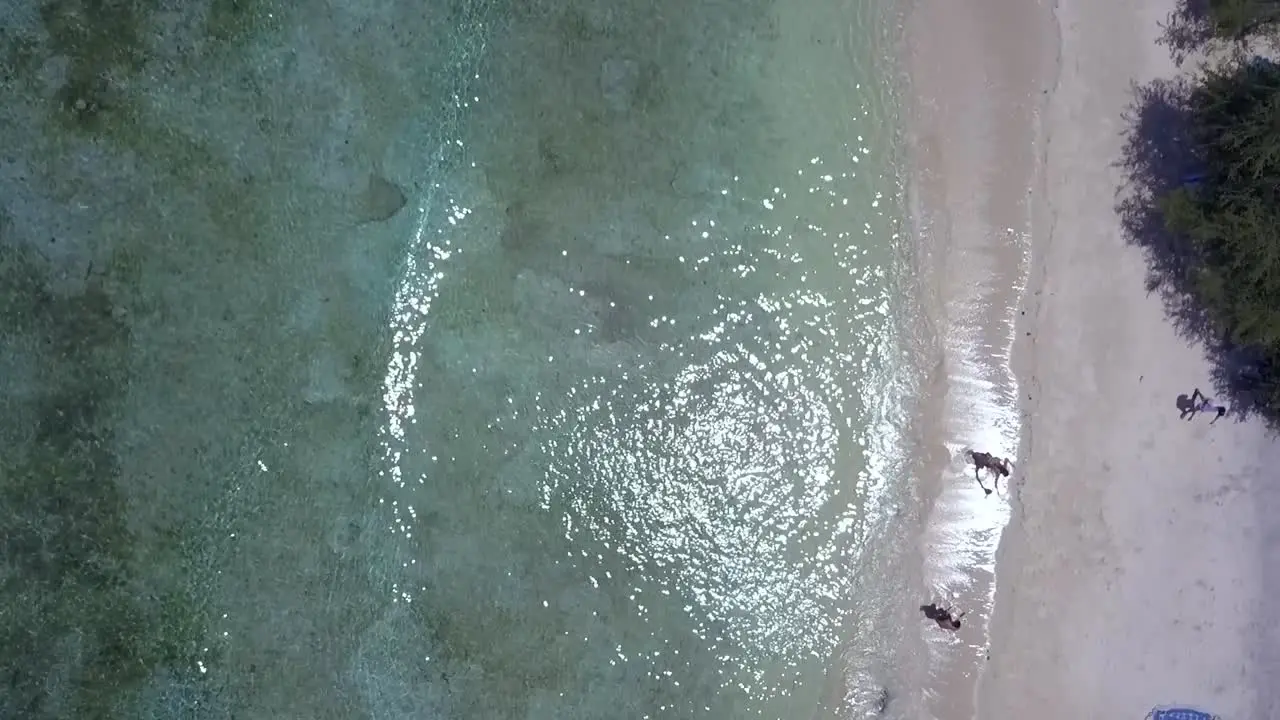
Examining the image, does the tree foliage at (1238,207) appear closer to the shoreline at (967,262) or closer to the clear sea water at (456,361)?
the shoreline at (967,262)

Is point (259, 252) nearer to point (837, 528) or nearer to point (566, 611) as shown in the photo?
point (566, 611)

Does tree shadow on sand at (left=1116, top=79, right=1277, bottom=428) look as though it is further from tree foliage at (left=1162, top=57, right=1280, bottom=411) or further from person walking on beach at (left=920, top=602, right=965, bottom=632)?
person walking on beach at (left=920, top=602, right=965, bottom=632)

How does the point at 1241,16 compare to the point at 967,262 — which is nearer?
the point at 1241,16

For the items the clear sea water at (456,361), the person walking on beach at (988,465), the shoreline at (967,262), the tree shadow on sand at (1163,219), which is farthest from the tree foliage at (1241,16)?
the person walking on beach at (988,465)

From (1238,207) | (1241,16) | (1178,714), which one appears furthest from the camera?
(1178,714)

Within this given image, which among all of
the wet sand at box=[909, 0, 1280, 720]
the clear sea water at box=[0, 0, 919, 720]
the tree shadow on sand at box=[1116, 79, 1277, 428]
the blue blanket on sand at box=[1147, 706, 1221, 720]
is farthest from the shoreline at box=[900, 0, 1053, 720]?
the blue blanket on sand at box=[1147, 706, 1221, 720]

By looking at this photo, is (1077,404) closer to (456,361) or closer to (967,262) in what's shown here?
(967,262)

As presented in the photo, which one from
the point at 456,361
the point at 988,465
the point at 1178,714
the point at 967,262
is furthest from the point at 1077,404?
the point at 456,361
